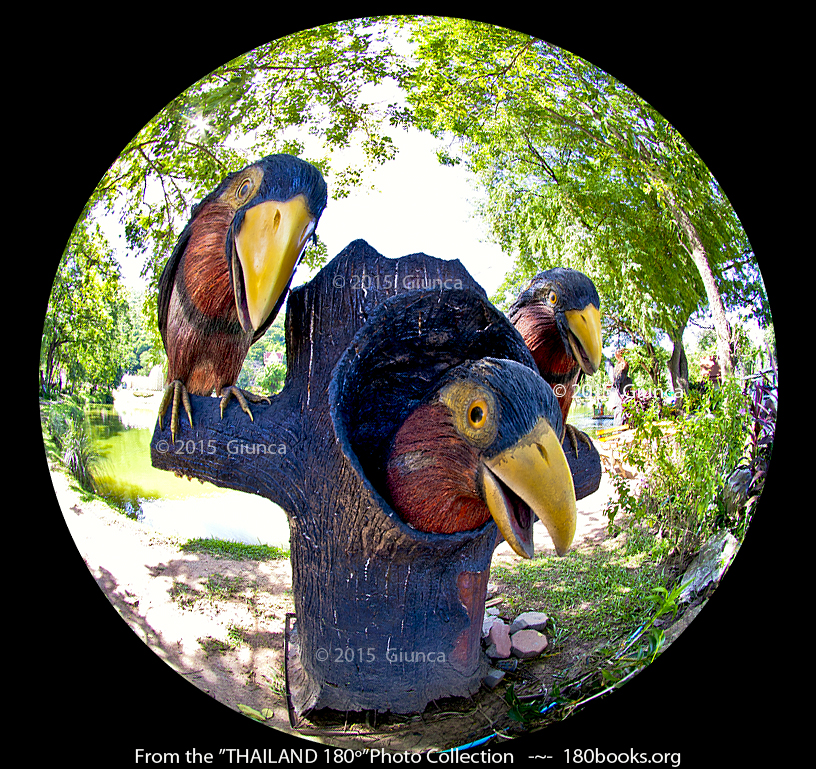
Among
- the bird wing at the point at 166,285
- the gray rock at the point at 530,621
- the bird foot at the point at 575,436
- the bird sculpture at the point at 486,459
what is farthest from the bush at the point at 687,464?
the bird wing at the point at 166,285

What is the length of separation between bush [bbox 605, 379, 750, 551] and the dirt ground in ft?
0.76

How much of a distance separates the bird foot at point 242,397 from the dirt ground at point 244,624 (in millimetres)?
723

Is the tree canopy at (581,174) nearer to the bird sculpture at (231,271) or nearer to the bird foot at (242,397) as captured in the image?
the bird sculpture at (231,271)

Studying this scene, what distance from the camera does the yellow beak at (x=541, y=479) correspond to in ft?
7.52

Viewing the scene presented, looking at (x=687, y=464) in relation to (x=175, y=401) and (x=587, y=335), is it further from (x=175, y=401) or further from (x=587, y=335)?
(x=175, y=401)

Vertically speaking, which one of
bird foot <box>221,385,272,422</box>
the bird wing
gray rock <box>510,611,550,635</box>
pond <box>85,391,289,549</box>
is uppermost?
the bird wing

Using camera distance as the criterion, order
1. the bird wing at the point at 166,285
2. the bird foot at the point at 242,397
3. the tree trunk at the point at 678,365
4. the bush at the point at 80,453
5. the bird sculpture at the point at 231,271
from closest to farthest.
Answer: the bird sculpture at the point at 231,271 → the bird foot at the point at 242,397 → the bird wing at the point at 166,285 → the tree trunk at the point at 678,365 → the bush at the point at 80,453

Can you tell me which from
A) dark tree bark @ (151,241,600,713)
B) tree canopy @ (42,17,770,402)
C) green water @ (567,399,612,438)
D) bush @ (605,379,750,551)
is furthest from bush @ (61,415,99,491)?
bush @ (605,379,750,551)

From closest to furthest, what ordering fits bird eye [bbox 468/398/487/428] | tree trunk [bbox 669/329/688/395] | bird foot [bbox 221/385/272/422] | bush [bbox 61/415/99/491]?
bird eye [bbox 468/398/487/428]
bird foot [bbox 221/385/272/422]
tree trunk [bbox 669/329/688/395]
bush [bbox 61/415/99/491]

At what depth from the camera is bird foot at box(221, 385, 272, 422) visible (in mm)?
2945

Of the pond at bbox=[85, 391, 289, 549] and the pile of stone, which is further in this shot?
the pile of stone

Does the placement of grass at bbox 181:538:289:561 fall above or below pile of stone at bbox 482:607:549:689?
above

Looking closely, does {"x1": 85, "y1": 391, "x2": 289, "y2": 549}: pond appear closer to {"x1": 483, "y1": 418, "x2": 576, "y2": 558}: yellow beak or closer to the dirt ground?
the dirt ground

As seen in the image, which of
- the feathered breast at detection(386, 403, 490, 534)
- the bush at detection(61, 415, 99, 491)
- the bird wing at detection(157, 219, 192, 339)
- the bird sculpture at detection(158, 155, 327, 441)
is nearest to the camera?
the feathered breast at detection(386, 403, 490, 534)
